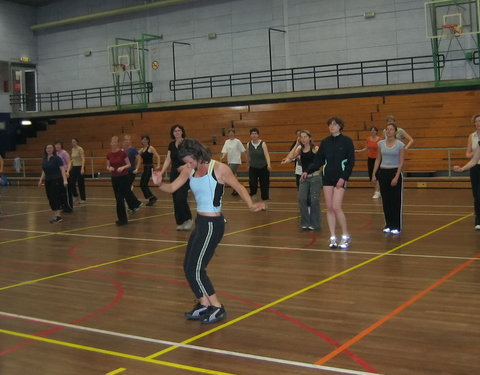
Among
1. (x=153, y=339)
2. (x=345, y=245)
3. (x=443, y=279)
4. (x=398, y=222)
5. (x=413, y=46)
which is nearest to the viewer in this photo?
(x=153, y=339)

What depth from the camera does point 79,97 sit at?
32094 millimetres

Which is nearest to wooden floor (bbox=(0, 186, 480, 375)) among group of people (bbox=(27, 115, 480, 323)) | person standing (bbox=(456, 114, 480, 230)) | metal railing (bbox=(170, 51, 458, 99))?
group of people (bbox=(27, 115, 480, 323))

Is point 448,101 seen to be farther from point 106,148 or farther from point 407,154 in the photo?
point 106,148

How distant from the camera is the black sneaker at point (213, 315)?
5691mm

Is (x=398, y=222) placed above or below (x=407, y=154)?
below

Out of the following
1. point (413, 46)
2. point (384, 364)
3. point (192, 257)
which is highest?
point (413, 46)

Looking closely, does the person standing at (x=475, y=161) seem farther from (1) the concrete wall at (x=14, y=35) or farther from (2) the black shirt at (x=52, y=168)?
(1) the concrete wall at (x=14, y=35)

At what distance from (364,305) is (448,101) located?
55.6 feet

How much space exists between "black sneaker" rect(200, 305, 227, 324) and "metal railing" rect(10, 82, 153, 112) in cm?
2369

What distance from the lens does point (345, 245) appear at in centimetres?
923

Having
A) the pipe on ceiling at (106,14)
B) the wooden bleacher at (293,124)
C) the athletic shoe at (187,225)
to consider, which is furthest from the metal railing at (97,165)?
the athletic shoe at (187,225)

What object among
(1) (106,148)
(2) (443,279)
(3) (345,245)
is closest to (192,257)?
(2) (443,279)

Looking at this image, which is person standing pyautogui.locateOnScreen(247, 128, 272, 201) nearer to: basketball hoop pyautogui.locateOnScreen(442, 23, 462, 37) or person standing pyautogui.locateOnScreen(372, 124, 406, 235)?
person standing pyautogui.locateOnScreen(372, 124, 406, 235)

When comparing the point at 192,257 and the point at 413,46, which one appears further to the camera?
the point at 413,46
